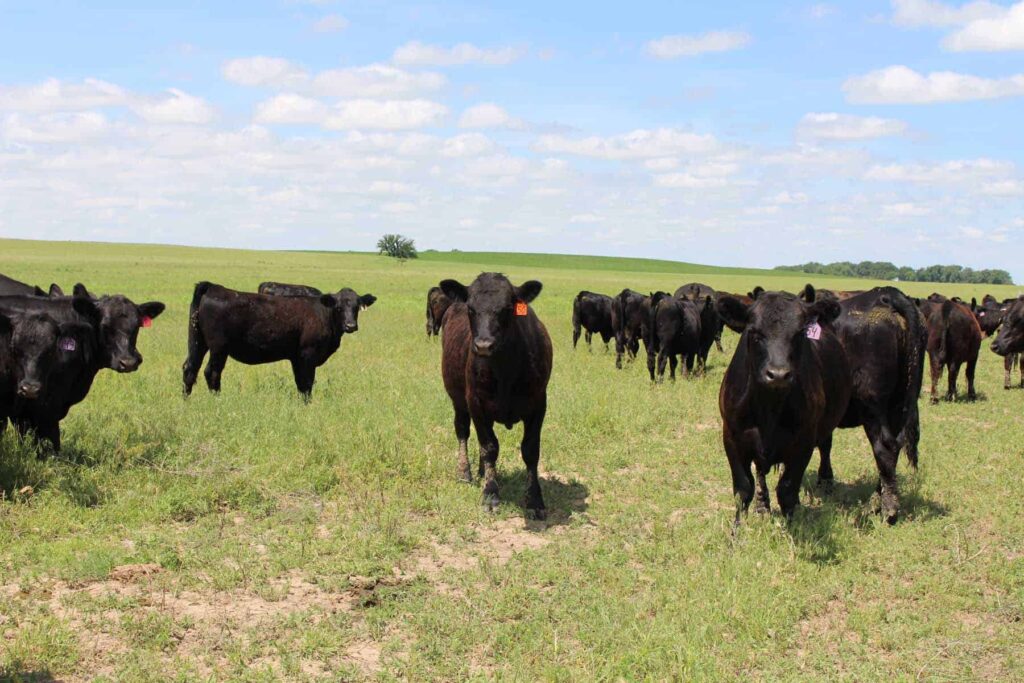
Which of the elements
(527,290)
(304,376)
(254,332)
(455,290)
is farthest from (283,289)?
(527,290)

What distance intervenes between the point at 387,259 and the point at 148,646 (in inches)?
4278

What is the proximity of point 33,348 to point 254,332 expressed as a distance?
527 centimetres

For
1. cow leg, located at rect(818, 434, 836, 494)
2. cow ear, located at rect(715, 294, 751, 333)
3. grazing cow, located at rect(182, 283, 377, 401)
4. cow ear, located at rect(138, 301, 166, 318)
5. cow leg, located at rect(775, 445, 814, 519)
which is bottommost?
cow leg, located at rect(818, 434, 836, 494)

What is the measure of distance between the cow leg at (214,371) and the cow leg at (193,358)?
0.57ft

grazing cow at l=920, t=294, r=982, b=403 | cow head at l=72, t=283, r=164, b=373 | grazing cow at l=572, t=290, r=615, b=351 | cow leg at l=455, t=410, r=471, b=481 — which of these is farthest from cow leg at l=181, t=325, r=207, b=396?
grazing cow at l=920, t=294, r=982, b=403

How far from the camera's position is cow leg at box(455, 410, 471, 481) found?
8.52 meters

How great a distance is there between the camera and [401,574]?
5969mm

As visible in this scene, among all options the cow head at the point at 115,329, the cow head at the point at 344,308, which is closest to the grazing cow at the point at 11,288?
the cow head at the point at 115,329

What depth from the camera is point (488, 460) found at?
7.70 metres

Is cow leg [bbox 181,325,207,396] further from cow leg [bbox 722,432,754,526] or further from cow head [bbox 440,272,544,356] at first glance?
cow leg [bbox 722,432,754,526]

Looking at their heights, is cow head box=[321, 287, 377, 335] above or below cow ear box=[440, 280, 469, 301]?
below

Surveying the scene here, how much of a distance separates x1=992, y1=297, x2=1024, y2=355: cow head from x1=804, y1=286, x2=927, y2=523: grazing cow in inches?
332

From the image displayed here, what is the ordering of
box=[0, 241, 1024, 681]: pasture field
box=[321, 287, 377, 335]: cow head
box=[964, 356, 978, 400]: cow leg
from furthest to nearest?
box=[964, 356, 978, 400]: cow leg < box=[321, 287, 377, 335]: cow head < box=[0, 241, 1024, 681]: pasture field

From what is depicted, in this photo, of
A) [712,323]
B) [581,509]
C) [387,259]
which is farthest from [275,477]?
[387,259]
